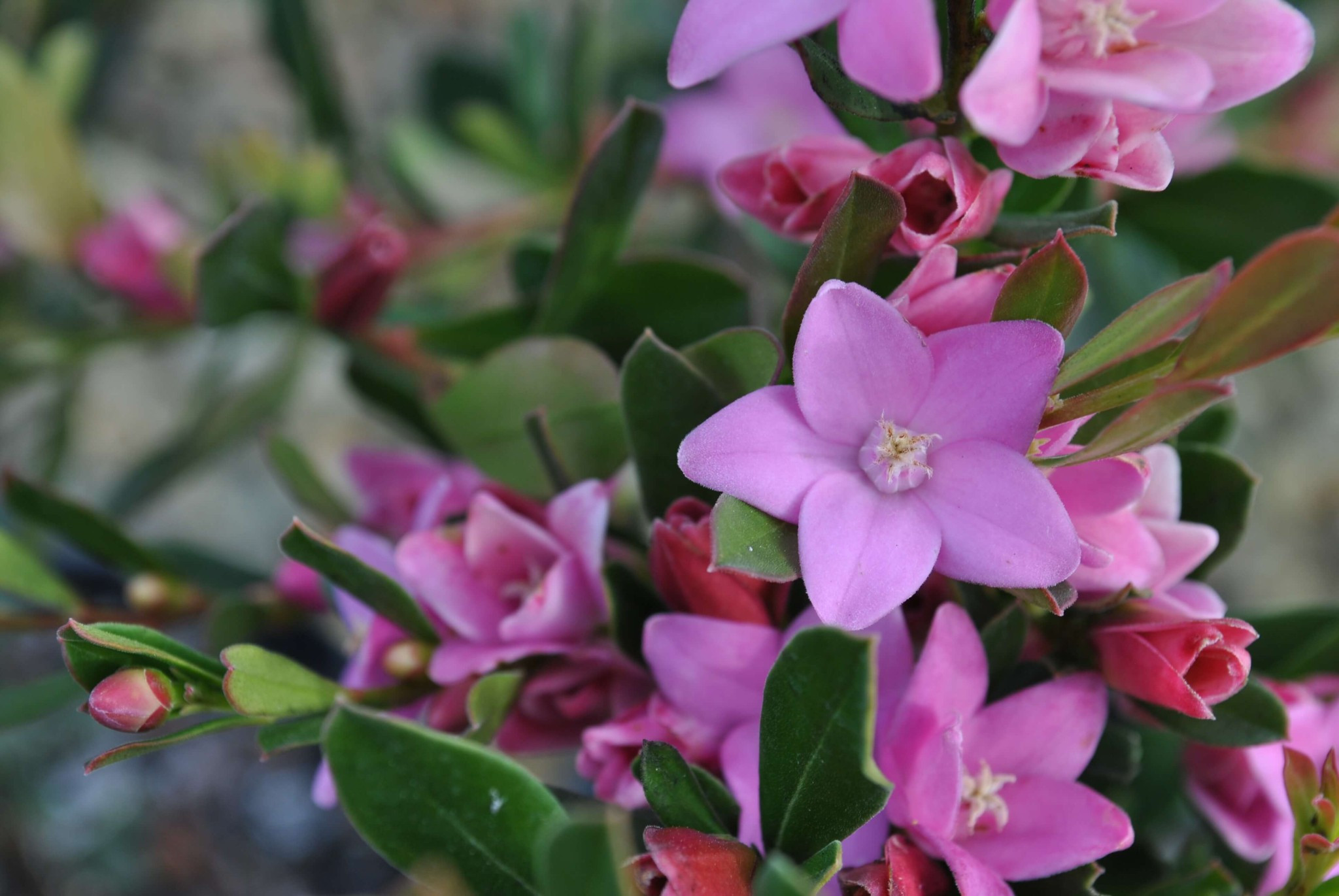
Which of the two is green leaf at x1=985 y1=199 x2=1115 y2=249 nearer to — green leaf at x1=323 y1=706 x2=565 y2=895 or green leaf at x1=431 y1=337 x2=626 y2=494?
green leaf at x1=431 y1=337 x2=626 y2=494

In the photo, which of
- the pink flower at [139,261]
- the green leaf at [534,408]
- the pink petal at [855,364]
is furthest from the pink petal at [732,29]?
the pink flower at [139,261]

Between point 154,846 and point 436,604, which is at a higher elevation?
point 436,604

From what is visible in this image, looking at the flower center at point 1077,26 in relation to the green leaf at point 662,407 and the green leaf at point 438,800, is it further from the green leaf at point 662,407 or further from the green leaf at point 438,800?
the green leaf at point 438,800

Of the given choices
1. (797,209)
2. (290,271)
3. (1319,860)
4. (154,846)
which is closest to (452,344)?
(290,271)

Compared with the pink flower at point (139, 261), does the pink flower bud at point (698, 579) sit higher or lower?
higher

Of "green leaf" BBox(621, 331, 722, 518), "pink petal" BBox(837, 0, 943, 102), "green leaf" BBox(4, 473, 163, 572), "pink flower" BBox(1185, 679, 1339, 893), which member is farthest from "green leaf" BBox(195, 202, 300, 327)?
"pink flower" BBox(1185, 679, 1339, 893)

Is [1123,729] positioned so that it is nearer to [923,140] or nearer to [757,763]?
[757,763]
